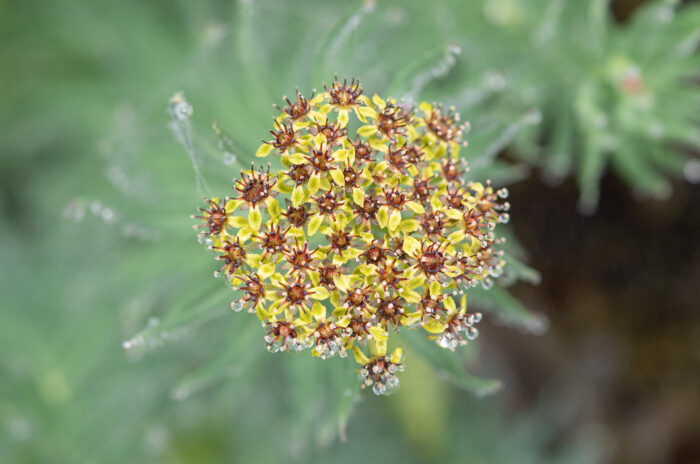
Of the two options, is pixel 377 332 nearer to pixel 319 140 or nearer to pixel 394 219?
pixel 394 219

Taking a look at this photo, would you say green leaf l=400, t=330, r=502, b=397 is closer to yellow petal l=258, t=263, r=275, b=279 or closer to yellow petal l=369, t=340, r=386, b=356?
yellow petal l=369, t=340, r=386, b=356

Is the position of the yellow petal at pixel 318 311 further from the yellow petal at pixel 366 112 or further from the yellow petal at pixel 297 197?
the yellow petal at pixel 366 112

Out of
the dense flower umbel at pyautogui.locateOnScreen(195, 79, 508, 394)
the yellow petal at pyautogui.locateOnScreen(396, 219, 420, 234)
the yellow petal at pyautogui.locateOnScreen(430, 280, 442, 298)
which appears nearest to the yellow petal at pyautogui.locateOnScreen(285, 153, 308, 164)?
the dense flower umbel at pyautogui.locateOnScreen(195, 79, 508, 394)

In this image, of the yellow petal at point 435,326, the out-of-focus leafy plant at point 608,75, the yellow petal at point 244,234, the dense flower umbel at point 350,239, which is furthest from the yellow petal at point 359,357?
the out-of-focus leafy plant at point 608,75

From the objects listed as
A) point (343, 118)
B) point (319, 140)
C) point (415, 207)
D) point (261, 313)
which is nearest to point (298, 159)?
point (319, 140)

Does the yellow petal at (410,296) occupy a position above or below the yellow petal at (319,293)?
below

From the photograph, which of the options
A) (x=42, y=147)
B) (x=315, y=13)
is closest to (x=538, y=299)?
(x=315, y=13)

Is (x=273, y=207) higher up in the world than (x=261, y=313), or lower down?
higher up
